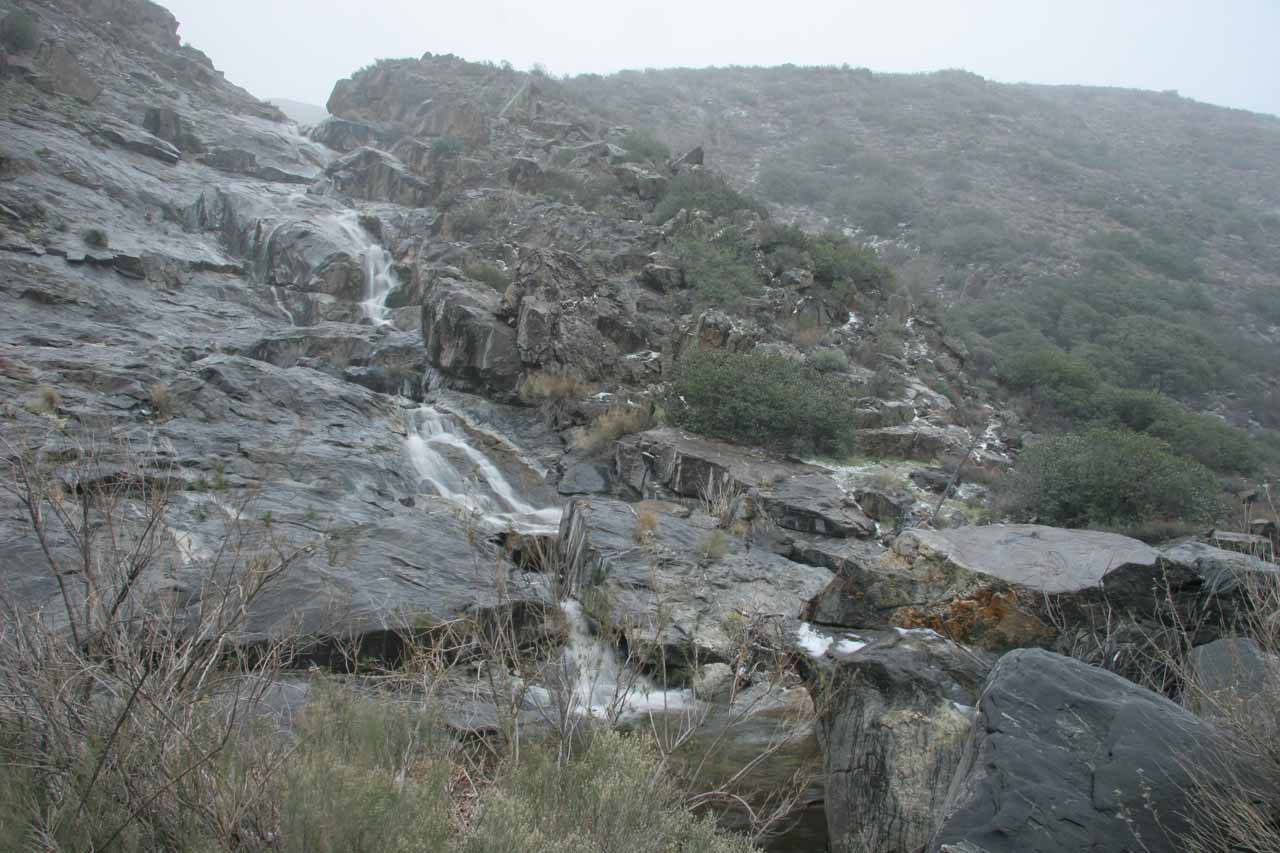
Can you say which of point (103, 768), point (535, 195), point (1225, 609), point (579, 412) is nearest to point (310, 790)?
point (103, 768)

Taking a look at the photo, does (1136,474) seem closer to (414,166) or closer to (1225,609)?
(1225,609)

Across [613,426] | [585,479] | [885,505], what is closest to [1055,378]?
[885,505]

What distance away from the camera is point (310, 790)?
2805 millimetres

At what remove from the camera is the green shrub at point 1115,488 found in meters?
10.9

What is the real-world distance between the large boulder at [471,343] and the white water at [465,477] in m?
1.88

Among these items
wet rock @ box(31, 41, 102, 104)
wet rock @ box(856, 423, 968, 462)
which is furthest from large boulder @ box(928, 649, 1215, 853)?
wet rock @ box(31, 41, 102, 104)

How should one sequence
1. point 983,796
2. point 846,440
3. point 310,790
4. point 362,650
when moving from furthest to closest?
1. point 846,440
2. point 362,650
3. point 983,796
4. point 310,790

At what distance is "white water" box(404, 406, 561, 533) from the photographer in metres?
11.3

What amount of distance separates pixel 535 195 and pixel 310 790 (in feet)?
74.0

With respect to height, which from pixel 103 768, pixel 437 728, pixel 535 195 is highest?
pixel 535 195

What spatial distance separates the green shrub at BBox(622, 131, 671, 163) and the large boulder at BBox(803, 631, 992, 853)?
23.2 metres

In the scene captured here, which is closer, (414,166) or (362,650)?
(362,650)

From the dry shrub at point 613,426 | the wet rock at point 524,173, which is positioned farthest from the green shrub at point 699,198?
the dry shrub at point 613,426

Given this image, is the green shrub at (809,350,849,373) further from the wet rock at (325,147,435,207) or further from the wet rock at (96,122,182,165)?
the wet rock at (96,122,182,165)
